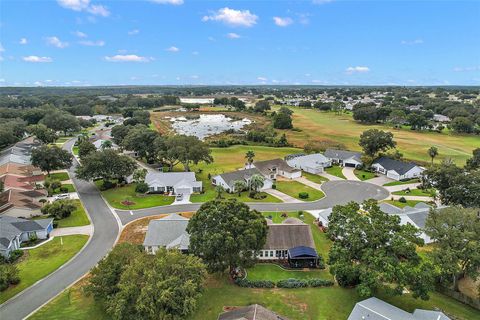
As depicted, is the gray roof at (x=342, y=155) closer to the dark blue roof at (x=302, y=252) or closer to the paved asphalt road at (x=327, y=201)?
the paved asphalt road at (x=327, y=201)

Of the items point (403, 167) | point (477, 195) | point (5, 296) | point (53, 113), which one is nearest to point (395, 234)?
point (477, 195)

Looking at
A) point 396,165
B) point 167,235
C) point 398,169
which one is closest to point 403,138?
point 396,165

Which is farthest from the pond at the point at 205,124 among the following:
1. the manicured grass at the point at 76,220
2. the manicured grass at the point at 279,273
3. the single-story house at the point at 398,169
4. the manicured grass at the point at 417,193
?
the manicured grass at the point at 279,273

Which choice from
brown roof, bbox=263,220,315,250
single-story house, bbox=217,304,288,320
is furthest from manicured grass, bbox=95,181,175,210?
single-story house, bbox=217,304,288,320

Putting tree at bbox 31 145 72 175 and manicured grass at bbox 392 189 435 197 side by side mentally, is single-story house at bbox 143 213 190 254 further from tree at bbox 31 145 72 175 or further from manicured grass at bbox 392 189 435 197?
manicured grass at bbox 392 189 435 197

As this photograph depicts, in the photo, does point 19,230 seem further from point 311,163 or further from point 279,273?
point 311,163

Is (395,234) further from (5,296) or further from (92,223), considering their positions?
(92,223)

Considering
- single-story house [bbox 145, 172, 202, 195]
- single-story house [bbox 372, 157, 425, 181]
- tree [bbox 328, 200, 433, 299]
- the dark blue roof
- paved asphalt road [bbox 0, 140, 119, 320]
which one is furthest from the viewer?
single-story house [bbox 372, 157, 425, 181]
